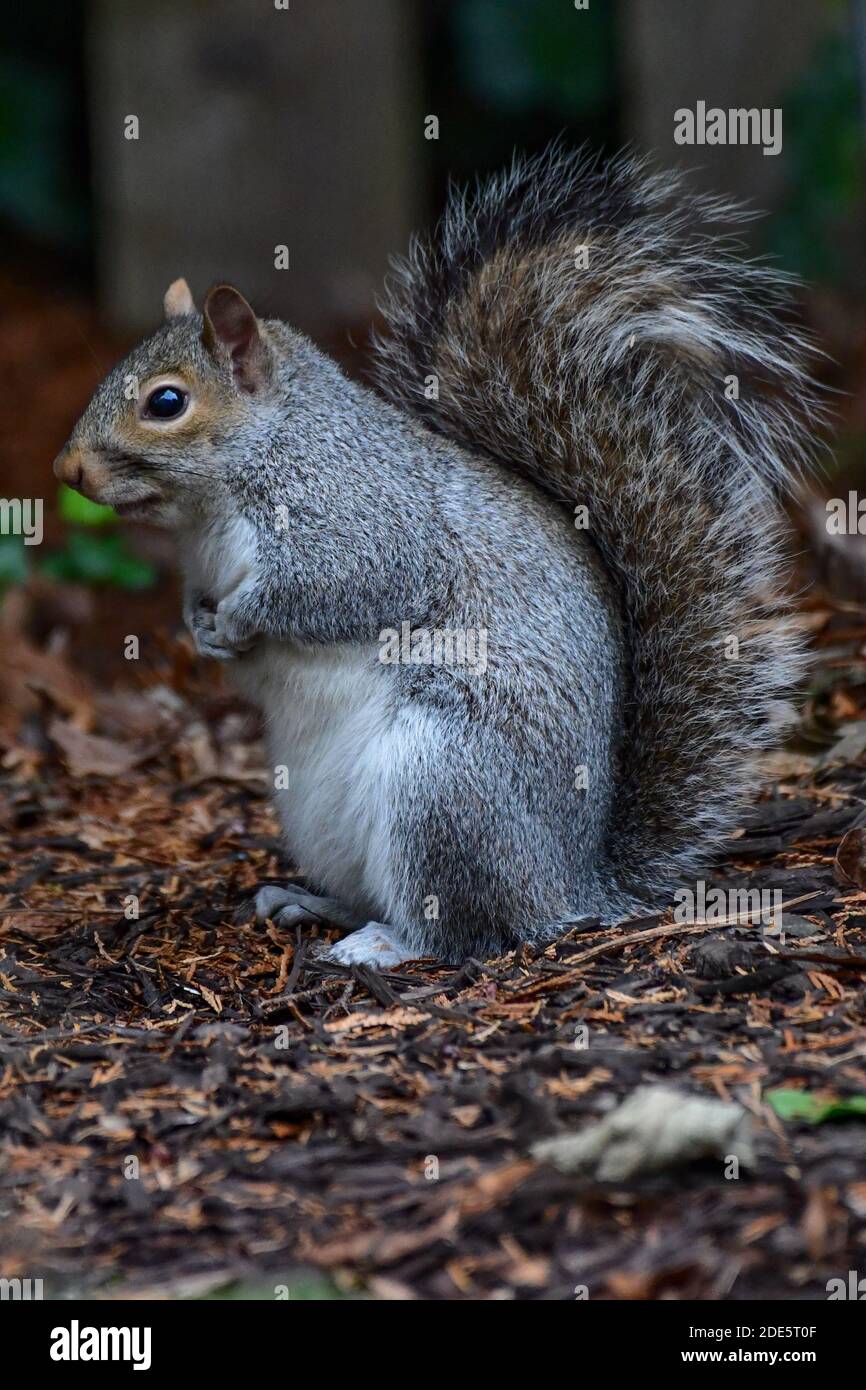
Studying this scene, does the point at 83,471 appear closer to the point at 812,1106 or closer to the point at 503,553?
the point at 503,553

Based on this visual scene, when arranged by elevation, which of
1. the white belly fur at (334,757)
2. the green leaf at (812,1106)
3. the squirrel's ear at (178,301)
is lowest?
the green leaf at (812,1106)

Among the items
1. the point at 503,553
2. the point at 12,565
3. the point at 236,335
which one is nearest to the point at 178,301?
the point at 236,335

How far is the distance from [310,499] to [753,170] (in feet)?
20.9

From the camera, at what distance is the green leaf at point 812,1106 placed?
2.63 metres

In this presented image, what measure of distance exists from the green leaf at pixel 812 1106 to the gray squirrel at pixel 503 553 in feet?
3.44

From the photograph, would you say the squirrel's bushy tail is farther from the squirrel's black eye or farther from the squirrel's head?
the squirrel's black eye

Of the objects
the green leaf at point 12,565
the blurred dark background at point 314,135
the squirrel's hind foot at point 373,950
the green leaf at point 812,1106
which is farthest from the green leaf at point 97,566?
the green leaf at point 812,1106

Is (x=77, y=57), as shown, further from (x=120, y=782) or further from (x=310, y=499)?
(x=310, y=499)

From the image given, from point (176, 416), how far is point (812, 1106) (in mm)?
2147

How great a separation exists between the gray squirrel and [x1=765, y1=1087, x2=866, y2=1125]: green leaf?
3.44ft

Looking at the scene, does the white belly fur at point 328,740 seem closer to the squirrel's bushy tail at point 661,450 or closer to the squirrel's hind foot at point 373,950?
the squirrel's hind foot at point 373,950

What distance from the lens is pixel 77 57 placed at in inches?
383

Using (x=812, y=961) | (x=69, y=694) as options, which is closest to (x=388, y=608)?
(x=812, y=961)

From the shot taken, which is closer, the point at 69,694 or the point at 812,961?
the point at 812,961
